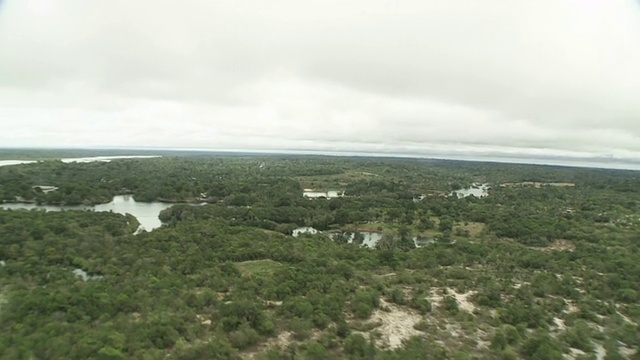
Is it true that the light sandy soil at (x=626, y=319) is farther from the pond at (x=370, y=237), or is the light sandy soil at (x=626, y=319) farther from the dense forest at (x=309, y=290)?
the pond at (x=370, y=237)

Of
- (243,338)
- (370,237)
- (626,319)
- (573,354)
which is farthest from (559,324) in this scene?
(370,237)

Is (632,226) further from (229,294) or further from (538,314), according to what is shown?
(229,294)

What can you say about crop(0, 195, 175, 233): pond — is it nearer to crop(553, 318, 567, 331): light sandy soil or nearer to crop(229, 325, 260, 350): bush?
crop(229, 325, 260, 350): bush

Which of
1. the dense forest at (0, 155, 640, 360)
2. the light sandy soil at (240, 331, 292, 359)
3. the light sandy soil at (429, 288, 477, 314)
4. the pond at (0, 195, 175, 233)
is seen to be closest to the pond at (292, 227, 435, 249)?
the dense forest at (0, 155, 640, 360)

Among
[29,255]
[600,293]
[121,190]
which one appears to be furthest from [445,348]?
[121,190]

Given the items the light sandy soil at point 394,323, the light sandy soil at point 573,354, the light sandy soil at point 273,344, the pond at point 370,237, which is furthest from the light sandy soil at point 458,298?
the pond at point 370,237

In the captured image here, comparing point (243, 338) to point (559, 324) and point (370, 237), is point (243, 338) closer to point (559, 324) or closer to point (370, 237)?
point (559, 324)
